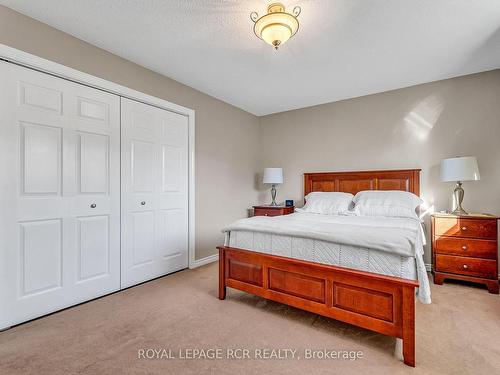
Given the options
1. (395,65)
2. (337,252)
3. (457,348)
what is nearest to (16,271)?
(337,252)

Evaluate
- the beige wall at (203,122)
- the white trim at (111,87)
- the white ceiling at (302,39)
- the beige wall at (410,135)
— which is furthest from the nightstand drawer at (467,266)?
the white trim at (111,87)

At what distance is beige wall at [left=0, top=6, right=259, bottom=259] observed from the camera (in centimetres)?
212

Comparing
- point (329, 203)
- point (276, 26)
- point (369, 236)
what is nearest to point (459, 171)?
point (329, 203)

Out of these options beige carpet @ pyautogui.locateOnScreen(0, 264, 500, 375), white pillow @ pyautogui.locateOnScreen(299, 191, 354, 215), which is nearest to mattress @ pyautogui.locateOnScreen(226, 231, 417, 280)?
beige carpet @ pyautogui.locateOnScreen(0, 264, 500, 375)

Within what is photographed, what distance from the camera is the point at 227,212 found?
4.09m

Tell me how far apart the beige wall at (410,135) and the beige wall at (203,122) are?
27.4 inches

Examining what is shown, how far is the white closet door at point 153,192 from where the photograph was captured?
276 cm

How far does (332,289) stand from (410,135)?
8.69 ft

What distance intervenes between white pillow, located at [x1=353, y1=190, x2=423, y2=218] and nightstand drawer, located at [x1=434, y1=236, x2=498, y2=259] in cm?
39

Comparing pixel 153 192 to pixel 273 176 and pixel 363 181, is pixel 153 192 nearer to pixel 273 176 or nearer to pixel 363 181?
pixel 273 176

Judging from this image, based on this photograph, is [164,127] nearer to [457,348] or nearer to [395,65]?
[395,65]

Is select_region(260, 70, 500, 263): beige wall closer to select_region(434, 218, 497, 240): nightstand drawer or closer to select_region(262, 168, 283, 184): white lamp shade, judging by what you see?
select_region(262, 168, 283, 184): white lamp shade

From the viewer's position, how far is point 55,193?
2215 mm

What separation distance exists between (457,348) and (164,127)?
333cm
